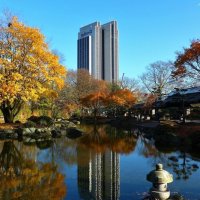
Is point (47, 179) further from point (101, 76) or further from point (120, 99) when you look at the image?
point (101, 76)

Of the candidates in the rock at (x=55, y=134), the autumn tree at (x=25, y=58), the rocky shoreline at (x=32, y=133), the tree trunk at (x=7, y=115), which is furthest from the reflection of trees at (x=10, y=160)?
the tree trunk at (x=7, y=115)

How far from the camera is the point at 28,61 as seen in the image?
88.2 ft

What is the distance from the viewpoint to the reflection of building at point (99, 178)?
805cm

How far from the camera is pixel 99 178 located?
32.4 ft

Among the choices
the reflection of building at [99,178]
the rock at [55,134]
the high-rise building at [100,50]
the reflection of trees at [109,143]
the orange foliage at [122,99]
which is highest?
the high-rise building at [100,50]

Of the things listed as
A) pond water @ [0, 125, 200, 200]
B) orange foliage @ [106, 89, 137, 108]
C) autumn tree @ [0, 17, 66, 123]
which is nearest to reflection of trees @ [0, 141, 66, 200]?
pond water @ [0, 125, 200, 200]

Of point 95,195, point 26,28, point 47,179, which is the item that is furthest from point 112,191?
point 26,28

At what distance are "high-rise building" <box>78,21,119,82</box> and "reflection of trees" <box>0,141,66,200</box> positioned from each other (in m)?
75.8

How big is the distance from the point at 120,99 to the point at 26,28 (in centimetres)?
2492

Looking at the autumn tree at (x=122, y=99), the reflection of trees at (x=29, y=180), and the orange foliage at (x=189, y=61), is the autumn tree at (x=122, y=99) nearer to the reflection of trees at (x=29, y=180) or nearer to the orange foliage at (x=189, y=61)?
the orange foliage at (x=189, y=61)

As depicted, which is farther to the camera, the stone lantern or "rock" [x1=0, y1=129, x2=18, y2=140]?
"rock" [x1=0, y1=129, x2=18, y2=140]

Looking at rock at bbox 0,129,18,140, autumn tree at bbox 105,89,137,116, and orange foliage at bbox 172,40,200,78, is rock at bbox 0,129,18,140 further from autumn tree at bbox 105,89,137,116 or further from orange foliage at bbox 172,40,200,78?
autumn tree at bbox 105,89,137,116

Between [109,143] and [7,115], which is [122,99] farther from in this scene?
[109,143]

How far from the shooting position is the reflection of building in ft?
26.4
